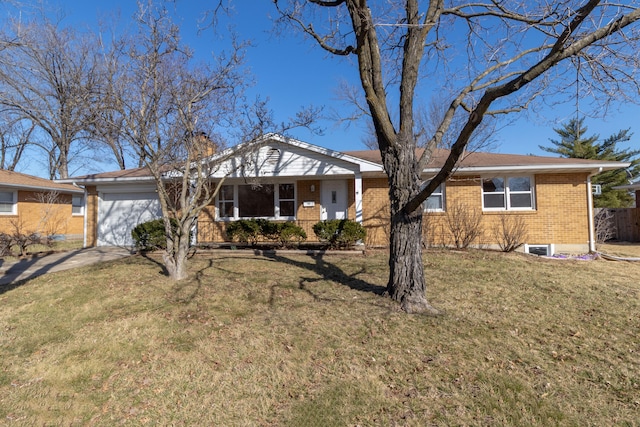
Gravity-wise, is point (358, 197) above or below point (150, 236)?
above

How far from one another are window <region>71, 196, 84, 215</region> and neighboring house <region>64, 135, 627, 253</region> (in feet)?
28.8

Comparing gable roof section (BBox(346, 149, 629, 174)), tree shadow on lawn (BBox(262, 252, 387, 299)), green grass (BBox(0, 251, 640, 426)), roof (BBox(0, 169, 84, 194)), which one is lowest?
green grass (BBox(0, 251, 640, 426))

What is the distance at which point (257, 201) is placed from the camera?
12953 millimetres

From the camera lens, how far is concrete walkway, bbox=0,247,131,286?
801 centimetres

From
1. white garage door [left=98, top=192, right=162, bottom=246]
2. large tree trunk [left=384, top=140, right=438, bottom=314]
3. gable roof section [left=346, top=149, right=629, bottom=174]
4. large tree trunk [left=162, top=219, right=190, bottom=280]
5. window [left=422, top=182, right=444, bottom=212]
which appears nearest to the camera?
large tree trunk [left=384, top=140, right=438, bottom=314]

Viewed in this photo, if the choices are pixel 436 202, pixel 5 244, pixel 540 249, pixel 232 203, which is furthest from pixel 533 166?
pixel 5 244

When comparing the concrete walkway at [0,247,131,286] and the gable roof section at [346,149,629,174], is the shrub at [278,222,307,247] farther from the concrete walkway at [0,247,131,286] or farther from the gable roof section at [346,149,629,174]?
the concrete walkway at [0,247,131,286]

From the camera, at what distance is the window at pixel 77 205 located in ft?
65.3

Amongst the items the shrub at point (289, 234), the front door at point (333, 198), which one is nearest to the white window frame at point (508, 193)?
the front door at point (333, 198)

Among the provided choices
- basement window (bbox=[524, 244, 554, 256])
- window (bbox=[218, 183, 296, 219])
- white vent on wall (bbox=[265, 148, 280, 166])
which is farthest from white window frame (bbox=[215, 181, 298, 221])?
basement window (bbox=[524, 244, 554, 256])

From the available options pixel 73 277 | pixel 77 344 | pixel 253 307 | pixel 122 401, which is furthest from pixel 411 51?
pixel 73 277

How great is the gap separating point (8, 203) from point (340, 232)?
16442 millimetres

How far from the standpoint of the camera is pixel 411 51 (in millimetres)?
5910

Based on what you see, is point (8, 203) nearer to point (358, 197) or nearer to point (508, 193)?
point (358, 197)
